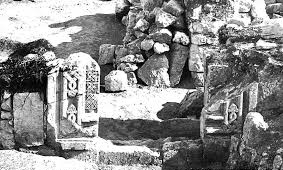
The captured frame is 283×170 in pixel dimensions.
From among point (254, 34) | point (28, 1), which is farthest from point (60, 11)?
point (254, 34)

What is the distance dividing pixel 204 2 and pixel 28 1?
1146cm

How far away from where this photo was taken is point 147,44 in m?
20.1

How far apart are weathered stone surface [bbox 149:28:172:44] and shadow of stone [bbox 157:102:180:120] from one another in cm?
279

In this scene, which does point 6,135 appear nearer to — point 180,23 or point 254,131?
point 254,131

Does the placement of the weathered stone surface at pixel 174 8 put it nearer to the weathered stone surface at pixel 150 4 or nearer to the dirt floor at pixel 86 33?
the weathered stone surface at pixel 150 4

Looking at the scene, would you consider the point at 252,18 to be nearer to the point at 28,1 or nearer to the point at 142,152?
the point at 142,152

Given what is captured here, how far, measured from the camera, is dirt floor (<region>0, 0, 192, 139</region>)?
17594 mm

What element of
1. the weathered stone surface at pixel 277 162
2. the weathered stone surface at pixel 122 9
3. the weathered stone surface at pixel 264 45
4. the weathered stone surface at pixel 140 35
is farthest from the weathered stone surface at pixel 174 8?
the weathered stone surface at pixel 277 162

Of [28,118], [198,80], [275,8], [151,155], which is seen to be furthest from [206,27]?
[28,118]

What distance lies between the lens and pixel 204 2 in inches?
771

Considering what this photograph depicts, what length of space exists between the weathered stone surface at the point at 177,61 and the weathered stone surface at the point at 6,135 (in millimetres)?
8462

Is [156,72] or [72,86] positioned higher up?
[72,86]

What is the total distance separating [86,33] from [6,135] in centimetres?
1207

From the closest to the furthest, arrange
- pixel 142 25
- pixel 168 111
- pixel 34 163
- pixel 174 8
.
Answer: pixel 34 163 → pixel 168 111 → pixel 174 8 → pixel 142 25
